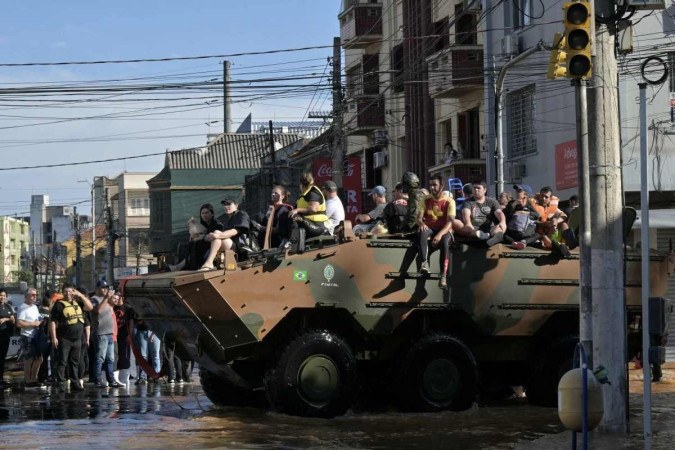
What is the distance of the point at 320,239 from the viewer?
16844 millimetres

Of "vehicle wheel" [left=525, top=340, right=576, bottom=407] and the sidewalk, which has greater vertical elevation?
"vehicle wheel" [left=525, top=340, right=576, bottom=407]

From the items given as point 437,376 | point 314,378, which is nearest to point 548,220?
point 437,376

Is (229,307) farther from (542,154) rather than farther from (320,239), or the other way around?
(542,154)

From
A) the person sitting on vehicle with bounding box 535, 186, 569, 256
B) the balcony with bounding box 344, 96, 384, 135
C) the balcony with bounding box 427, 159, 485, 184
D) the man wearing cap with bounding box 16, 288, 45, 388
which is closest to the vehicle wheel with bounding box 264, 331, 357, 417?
the person sitting on vehicle with bounding box 535, 186, 569, 256

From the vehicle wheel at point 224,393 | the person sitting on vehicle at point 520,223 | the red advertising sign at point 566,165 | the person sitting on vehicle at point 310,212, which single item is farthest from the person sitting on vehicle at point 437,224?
the red advertising sign at point 566,165

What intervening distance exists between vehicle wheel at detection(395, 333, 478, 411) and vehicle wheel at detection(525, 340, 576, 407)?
1023 millimetres

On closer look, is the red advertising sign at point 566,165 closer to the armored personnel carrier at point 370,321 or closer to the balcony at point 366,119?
the armored personnel carrier at point 370,321

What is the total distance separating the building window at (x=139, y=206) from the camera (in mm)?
102750

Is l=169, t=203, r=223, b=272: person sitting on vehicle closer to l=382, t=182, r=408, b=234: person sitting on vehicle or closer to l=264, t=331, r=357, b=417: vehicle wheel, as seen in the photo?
l=264, t=331, r=357, b=417: vehicle wheel

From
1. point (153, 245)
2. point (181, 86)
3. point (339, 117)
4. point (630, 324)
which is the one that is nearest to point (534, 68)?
point (339, 117)

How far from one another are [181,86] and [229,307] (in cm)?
1346

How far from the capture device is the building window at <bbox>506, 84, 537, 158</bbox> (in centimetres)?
3011

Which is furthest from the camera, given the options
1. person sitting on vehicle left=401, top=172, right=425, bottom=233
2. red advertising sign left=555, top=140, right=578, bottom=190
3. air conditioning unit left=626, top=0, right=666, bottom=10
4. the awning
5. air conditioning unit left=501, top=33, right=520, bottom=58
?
air conditioning unit left=501, top=33, right=520, bottom=58

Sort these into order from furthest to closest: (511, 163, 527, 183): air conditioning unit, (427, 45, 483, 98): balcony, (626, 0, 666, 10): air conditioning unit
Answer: (427, 45, 483, 98): balcony
(511, 163, 527, 183): air conditioning unit
(626, 0, 666, 10): air conditioning unit
